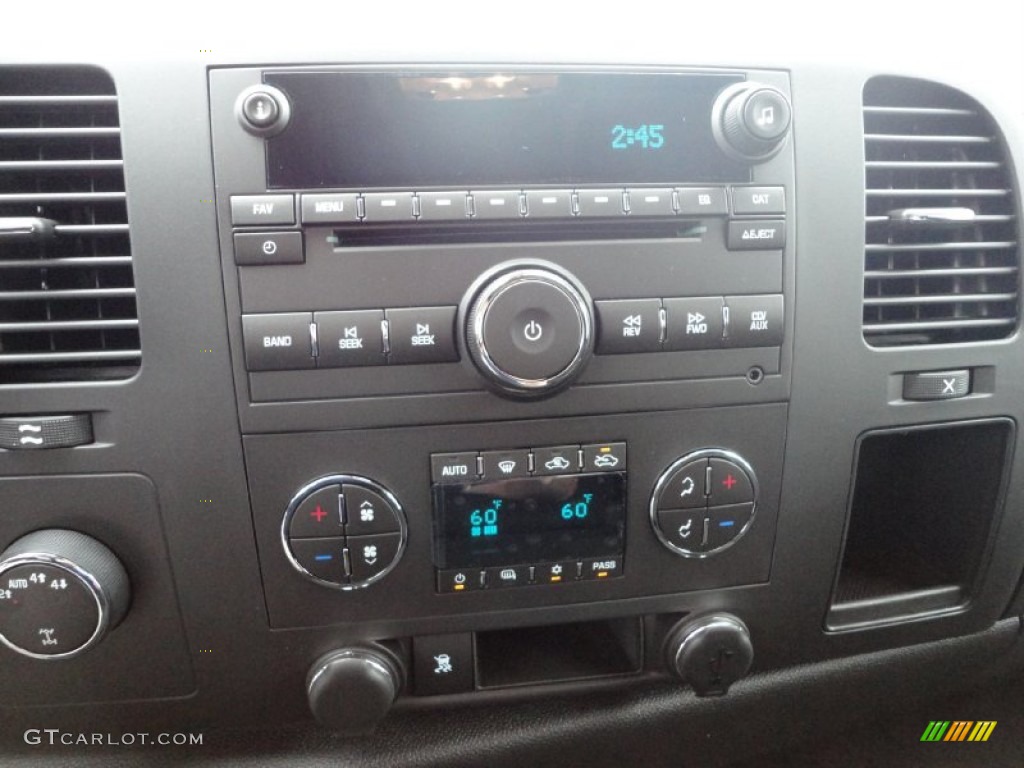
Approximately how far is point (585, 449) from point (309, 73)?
0.43 m

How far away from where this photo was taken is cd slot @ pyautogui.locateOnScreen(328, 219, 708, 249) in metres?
0.65

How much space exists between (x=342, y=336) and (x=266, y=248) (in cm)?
10

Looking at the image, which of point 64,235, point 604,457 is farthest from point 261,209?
point 604,457

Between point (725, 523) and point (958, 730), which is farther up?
point (725, 523)

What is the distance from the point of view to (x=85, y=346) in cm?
67

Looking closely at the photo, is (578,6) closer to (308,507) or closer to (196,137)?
(196,137)

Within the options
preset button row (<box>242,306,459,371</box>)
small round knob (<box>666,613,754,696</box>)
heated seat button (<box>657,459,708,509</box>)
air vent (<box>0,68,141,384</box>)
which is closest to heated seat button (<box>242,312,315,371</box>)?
preset button row (<box>242,306,459,371</box>)

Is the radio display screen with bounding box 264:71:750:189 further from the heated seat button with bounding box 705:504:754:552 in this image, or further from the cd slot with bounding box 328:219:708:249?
the heated seat button with bounding box 705:504:754:552

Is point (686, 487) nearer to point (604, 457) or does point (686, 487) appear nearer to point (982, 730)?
point (604, 457)

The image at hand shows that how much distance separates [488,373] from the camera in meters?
0.64

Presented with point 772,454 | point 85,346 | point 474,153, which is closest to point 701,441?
point 772,454

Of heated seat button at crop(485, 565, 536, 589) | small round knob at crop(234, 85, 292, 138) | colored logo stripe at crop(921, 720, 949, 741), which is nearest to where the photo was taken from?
small round knob at crop(234, 85, 292, 138)

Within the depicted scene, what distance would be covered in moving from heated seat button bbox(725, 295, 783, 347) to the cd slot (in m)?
0.08

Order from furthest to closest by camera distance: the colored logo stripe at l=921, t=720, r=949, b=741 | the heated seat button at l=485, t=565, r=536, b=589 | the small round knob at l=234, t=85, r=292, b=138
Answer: the colored logo stripe at l=921, t=720, r=949, b=741
the heated seat button at l=485, t=565, r=536, b=589
the small round knob at l=234, t=85, r=292, b=138
